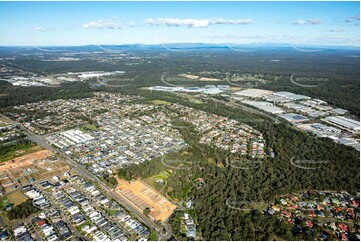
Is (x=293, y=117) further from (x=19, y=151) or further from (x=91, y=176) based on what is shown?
(x=19, y=151)

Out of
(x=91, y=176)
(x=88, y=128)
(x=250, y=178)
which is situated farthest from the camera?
(x=88, y=128)

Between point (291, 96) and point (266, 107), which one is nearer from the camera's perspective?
point (266, 107)

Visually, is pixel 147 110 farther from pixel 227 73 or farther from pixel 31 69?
pixel 31 69

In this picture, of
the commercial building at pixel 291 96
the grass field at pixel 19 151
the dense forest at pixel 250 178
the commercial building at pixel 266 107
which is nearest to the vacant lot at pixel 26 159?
the grass field at pixel 19 151

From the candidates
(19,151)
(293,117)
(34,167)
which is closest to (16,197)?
(34,167)

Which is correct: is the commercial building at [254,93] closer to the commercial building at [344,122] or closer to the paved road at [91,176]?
the commercial building at [344,122]

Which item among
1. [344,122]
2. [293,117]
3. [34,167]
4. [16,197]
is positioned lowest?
[16,197]

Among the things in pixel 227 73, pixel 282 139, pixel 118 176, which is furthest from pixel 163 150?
pixel 227 73
